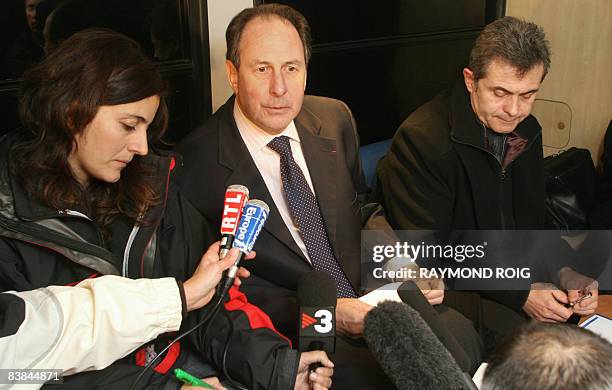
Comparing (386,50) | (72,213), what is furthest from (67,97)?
(386,50)

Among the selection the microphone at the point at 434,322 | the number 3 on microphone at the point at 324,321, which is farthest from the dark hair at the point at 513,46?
the number 3 on microphone at the point at 324,321

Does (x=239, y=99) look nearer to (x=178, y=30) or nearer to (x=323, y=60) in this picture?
(x=178, y=30)

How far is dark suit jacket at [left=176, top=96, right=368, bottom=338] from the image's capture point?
2.13 m

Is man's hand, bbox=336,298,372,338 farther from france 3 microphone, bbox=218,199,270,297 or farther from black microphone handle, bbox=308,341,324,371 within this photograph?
france 3 microphone, bbox=218,199,270,297

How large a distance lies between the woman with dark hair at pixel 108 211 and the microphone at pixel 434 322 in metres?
0.26

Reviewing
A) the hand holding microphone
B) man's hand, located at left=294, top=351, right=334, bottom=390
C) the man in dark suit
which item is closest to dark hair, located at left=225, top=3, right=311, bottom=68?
the man in dark suit

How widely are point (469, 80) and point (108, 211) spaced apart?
1309 mm

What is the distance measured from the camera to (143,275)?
1806mm

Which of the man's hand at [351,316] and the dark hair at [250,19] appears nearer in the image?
the man's hand at [351,316]

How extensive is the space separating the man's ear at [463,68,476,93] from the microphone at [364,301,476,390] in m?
1.23

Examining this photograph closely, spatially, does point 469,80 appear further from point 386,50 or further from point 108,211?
point 108,211

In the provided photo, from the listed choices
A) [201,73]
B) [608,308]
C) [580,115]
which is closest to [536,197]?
[608,308]

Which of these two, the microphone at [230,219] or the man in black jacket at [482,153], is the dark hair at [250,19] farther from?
the microphone at [230,219]

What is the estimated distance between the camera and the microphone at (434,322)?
156 centimetres
